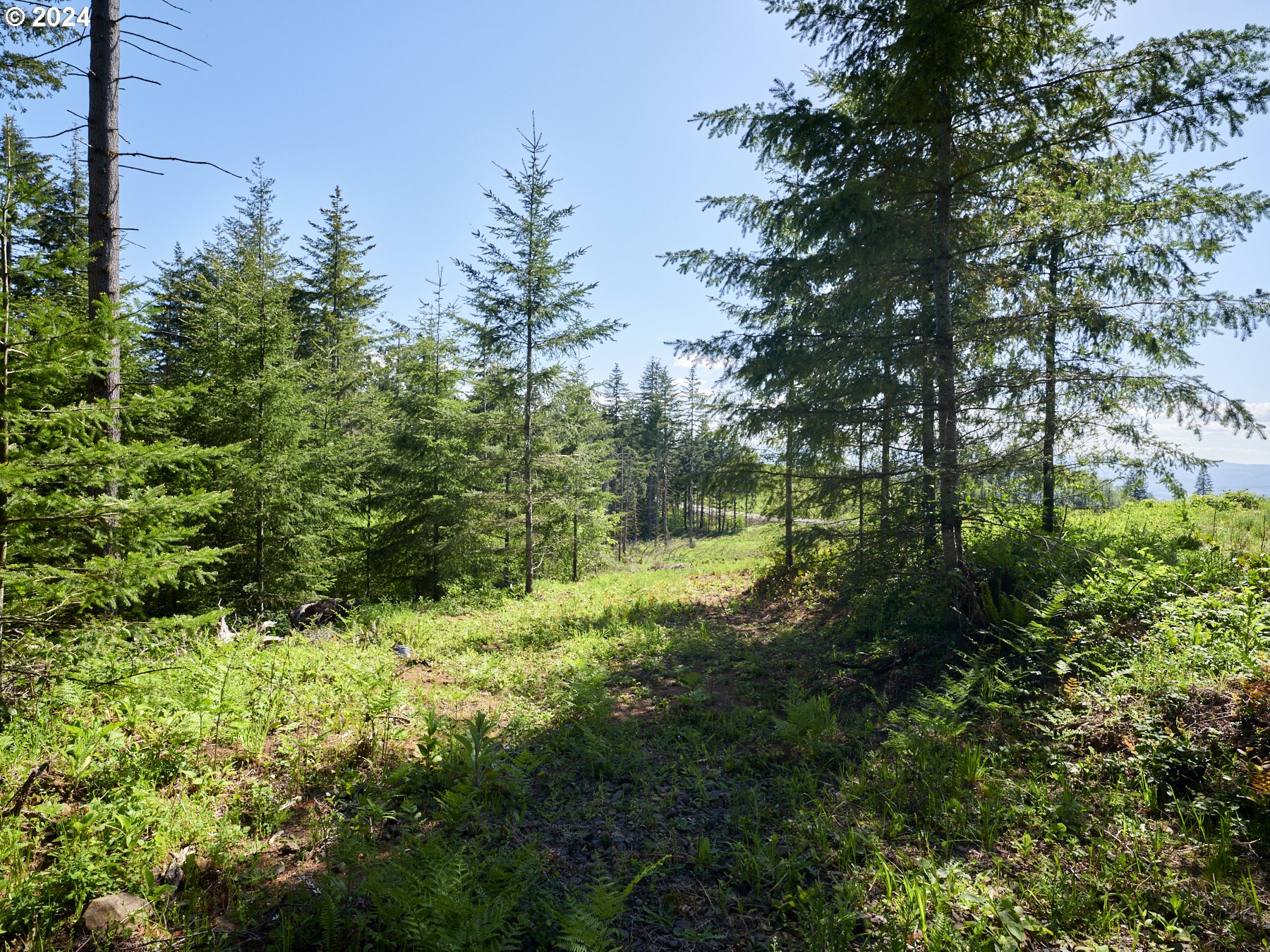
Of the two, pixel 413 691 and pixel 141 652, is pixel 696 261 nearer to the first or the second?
pixel 413 691

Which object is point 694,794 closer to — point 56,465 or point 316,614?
point 56,465

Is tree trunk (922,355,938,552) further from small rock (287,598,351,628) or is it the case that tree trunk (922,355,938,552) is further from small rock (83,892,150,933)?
small rock (287,598,351,628)

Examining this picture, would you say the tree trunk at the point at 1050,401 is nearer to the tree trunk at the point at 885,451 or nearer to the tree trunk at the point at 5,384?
the tree trunk at the point at 885,451

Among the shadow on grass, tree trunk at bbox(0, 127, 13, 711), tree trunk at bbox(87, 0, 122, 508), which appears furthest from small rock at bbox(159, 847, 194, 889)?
tree trunk at bbox(87, 0, 122, 508)

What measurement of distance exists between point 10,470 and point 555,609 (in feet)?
32.8

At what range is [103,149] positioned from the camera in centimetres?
668

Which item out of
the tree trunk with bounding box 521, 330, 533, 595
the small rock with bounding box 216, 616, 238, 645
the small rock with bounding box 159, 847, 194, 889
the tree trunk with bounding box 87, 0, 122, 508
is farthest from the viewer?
the tree trunk with bounding box 521, 330, 533, 595

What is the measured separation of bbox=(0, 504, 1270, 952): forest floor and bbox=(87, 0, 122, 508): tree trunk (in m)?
4.44

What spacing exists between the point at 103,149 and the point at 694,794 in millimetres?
10379

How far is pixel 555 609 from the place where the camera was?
42.9ft

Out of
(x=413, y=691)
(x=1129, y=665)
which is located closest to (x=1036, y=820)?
(x=1129, y=665)

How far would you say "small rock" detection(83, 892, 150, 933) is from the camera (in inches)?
121

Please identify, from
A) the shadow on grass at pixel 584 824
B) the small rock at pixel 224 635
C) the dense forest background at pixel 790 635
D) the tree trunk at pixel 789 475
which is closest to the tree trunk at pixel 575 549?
the dense forest background at pixel 790 635

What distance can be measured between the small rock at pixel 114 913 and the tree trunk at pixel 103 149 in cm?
569
